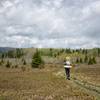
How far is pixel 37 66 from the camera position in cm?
11000

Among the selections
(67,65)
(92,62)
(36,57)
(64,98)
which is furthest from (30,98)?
(92,62)

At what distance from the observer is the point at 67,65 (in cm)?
3662

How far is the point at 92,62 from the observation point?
6161 inches

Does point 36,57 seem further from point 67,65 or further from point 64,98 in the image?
point 64,98

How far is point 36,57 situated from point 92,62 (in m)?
54.1

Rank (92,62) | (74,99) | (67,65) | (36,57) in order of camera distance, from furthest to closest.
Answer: (92,62), (36,57), (67,65), (74,99)

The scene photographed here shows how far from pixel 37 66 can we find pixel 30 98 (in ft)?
299

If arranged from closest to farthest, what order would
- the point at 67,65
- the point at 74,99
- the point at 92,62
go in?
the point at 74,99
the point at 67,65
the point at 92,62

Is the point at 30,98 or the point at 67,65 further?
the point at 67,65

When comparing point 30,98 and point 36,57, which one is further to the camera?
point 36,57

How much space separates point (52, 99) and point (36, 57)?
90245 millimetres

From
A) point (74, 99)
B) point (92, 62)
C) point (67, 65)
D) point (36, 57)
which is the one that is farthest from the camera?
point (92, 62)

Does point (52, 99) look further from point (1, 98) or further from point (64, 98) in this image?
point (1, 98)

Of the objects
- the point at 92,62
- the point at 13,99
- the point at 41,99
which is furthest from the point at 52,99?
the point at 92,62
